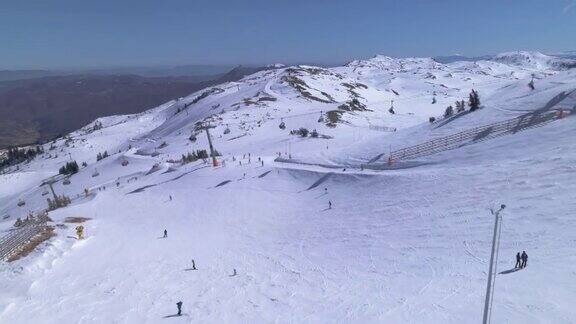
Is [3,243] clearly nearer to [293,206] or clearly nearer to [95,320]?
[95,320]

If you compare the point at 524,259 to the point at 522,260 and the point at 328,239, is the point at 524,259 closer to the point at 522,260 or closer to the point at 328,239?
the point at 522,260

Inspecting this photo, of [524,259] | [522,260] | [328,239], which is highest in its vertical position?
[524,259]

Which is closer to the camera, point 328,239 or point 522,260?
point 522,260

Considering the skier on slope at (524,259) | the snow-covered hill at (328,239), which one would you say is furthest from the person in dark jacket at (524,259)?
the snow-covered hill at (328,239)

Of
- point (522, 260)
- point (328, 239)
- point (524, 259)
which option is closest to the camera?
point (524, 259)

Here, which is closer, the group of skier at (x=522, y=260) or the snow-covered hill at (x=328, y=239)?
the group of skier at (x=522, y=260)

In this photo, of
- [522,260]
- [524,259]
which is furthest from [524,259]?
[522,260]

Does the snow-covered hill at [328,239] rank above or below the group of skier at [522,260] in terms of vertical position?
below

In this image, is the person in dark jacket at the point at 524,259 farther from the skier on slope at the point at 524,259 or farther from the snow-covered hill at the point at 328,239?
the snow-covered hill at the point at 328,239
